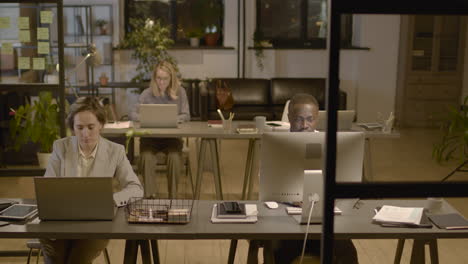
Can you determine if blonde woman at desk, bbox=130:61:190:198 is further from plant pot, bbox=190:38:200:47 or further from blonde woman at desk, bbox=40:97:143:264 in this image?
plant pot, bbox=190:38:200:47

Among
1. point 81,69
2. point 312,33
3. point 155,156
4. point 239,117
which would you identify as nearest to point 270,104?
point 239,117

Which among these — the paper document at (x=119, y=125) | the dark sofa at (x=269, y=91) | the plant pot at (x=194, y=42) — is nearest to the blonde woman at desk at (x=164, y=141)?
the paper document at (x=119, y=125)

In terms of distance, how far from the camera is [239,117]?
8312 mm

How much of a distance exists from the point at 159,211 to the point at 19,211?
0.68m

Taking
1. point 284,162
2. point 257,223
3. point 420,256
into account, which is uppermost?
point 284,162

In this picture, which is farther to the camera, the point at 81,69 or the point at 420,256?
the point at 81,69

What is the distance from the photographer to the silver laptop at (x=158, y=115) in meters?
5.23

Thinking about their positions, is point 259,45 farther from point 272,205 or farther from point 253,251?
point 253,251

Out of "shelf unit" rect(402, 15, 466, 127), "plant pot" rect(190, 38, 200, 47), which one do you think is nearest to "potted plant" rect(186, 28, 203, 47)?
"plant pot" rect(190, 38, 200, 47)

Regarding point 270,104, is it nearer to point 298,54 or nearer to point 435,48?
point 298,54

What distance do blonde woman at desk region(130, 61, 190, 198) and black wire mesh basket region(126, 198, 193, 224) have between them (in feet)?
7.33

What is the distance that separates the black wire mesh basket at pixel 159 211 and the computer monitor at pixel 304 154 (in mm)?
451

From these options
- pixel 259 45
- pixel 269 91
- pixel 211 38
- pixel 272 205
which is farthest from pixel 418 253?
pixel 211 38

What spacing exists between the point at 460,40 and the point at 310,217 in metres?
7.90
